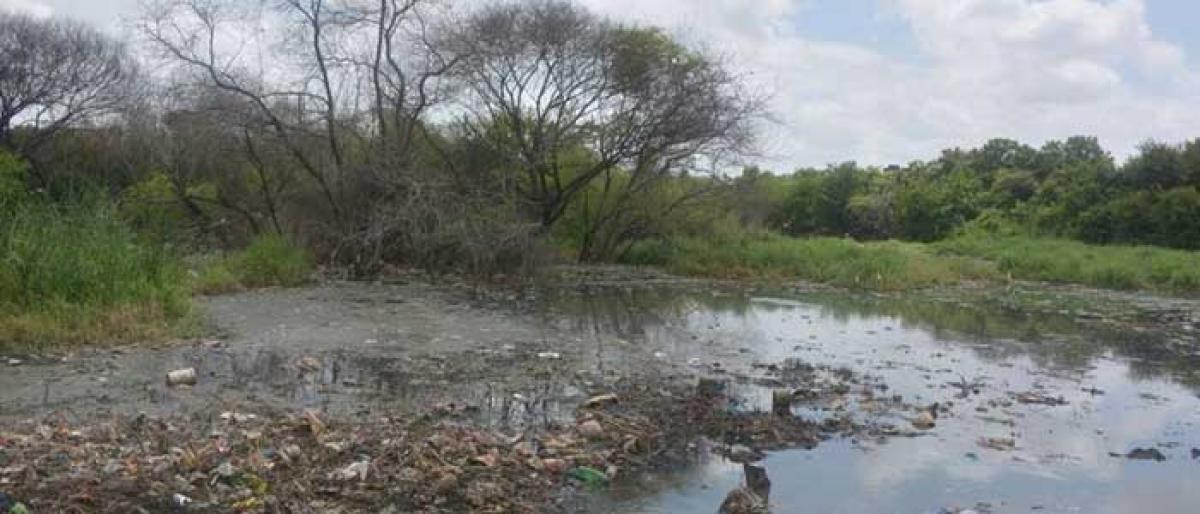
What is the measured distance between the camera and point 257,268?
15992mm

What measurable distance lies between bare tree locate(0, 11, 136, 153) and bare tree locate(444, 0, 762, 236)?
44.1 ft

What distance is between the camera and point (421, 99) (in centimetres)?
1989

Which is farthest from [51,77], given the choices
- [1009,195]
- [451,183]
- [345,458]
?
[1009,195]

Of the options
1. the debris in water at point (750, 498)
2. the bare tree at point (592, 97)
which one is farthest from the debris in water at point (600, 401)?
the bare tree at point (592, 97)

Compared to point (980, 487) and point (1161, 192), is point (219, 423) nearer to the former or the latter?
point (980, 487)

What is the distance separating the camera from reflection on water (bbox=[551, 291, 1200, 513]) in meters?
6.01

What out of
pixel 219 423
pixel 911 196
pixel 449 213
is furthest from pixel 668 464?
pixel 911 196

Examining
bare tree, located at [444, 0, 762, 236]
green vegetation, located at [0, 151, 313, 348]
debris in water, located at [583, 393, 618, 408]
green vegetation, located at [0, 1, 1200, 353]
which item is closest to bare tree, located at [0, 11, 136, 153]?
green vegetation, located at [0, 1, 1200, 353]

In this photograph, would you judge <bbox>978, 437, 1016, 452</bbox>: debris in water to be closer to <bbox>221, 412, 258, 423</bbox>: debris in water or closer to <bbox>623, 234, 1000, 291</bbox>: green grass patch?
<bbox>221, 412, 258, 423</bbox>: debris in water

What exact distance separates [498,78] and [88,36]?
15.1 meters

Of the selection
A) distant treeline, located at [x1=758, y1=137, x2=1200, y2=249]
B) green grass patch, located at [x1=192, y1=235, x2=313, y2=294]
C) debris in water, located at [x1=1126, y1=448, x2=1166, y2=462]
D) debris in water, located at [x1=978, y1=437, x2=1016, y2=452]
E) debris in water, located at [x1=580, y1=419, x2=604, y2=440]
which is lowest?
debris in water, located at [x1=1126, y1=448, x2=1166, y2=462]

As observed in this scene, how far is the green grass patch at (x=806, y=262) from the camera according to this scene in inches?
888

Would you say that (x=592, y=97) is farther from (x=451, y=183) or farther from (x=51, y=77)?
(x=51, y=77)

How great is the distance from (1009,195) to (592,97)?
25.1m
